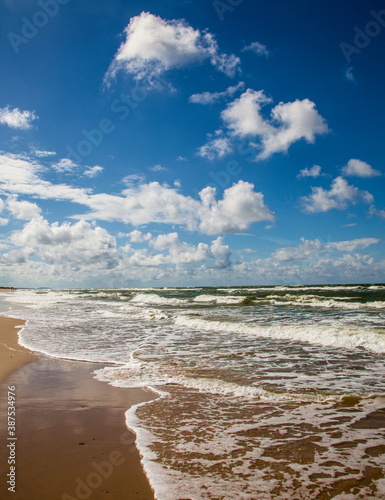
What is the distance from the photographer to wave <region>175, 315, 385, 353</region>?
11.3m

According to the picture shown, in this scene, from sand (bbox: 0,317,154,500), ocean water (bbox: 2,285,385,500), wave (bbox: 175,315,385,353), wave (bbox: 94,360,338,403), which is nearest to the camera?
sand (bbox: 0,317,154,500)

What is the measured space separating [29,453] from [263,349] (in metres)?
8.25

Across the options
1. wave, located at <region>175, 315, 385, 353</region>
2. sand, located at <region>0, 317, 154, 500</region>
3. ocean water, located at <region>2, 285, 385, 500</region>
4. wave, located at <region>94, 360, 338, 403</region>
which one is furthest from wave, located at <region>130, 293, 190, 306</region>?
sand, located at <region>0, 317, 154, 500</region>

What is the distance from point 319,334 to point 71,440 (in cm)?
1057

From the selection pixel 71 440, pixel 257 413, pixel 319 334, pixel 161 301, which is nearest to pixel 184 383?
pixel 257 413

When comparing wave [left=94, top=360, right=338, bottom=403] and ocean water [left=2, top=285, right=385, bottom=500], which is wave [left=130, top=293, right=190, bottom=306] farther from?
wave [left=94, top=360, right=338, bottom=403]

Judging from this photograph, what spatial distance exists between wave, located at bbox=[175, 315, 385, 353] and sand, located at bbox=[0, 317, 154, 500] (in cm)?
787

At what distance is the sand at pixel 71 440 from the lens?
347 cm

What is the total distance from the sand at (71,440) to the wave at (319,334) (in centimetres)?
787

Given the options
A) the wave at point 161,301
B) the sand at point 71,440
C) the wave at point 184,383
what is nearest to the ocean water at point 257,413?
the wave at point 184,383

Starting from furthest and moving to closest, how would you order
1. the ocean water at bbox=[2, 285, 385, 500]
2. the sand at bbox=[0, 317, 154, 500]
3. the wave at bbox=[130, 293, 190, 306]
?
the wave at bbox=[130, 293, 190, 306] → the ocean water at bbox=[2, 285, 385, 500] → the sand at bbox=[0, 317, 154, 500]

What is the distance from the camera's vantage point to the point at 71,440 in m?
4.56

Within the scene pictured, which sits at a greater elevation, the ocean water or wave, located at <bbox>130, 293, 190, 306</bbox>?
the ocean water

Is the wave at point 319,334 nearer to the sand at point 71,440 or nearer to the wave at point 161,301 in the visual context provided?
the sand at point 71,440
